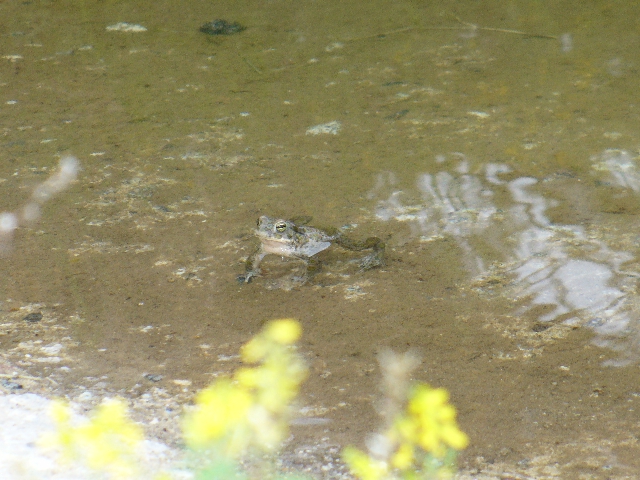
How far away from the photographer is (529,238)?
3.18 m

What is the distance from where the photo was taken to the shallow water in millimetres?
2430

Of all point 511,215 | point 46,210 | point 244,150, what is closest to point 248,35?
point 244,150

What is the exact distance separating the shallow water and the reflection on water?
0.01 meters

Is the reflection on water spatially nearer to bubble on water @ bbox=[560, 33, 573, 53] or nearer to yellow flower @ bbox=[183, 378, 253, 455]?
yellow flower @ bbox=[183, 378, 253, 455]

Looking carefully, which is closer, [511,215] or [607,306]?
[607,306]

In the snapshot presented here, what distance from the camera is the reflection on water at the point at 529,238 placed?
2742 mm

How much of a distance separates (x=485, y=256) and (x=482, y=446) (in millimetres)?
1130

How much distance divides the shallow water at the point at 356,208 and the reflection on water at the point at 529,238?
0.01 metres

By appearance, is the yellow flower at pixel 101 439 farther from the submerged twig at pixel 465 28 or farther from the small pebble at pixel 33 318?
the submerged twig at pixel 465 28

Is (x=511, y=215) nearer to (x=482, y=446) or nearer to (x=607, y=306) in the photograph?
(x=607, y=306)

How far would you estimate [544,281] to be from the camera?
9.55ft

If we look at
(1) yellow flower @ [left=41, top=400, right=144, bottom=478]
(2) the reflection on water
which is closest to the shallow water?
(2) the reflection on water

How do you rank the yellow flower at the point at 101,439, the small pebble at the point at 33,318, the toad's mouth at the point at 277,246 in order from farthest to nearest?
1. the toad's mouth at the point at 277,246
2. the small pebble at the point at 33,318
3. the yellow flower at the point at 101,439

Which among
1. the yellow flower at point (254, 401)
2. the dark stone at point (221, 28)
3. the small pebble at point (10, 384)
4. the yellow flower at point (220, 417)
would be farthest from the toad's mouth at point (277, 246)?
the dark stone at point (221, 28)
